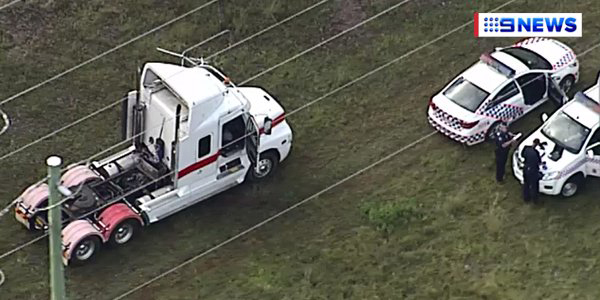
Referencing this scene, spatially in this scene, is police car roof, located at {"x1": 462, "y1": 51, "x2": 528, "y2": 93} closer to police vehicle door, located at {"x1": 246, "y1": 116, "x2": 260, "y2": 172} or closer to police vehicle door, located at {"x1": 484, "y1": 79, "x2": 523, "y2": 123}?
police vehicle door, located at {"x1": 484, "y1": 79, "x2": 523, "y2": 123}

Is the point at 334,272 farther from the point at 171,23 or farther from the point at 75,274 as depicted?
the point at 171,23

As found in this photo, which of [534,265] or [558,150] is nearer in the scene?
[534,265]

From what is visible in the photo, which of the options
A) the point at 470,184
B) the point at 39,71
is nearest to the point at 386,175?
the point at 470,184


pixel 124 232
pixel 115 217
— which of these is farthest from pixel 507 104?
pixel 115 217

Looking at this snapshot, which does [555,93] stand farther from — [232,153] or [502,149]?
[232,153]

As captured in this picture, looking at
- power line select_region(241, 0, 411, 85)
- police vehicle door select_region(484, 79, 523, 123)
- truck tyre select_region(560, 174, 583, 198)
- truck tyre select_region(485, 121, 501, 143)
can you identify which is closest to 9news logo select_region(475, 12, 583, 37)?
power line select_region(241, 0, 411, 85)

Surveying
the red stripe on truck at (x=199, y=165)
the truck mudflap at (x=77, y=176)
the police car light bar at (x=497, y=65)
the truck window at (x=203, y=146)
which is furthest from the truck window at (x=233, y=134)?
the police car light bar at (x=497, y=65)
